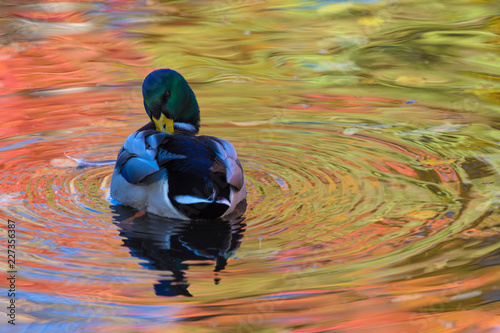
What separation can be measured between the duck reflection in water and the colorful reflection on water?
0.05 ft

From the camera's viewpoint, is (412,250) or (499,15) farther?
(499,15)

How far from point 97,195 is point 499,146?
10.2 ft

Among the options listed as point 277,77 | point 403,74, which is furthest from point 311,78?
point 403,74

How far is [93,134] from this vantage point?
6.63 meters

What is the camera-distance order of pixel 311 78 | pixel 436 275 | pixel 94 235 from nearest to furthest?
pixel 436 275, pixel 94 235, pixel 311 78

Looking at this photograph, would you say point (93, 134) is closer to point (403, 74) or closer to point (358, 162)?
point (358, 162)

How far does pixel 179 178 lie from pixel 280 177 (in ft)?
3.36

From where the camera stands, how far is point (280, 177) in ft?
18.3

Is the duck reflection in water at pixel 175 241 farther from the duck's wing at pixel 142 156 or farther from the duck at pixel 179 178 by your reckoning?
the duck's wing at pixel 142 156

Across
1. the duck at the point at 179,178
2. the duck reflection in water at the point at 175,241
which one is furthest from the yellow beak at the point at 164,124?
the duck reflection in water at the point at 175,241

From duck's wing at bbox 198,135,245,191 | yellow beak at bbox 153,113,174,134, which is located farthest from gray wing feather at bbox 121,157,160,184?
yellow beak at bbox 153,113,174,134

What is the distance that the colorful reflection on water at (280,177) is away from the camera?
12.6 ft

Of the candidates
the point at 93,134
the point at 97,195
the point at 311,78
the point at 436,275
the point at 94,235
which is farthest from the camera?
the point at 311,78

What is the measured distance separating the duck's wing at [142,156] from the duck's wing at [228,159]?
0.28 metres
